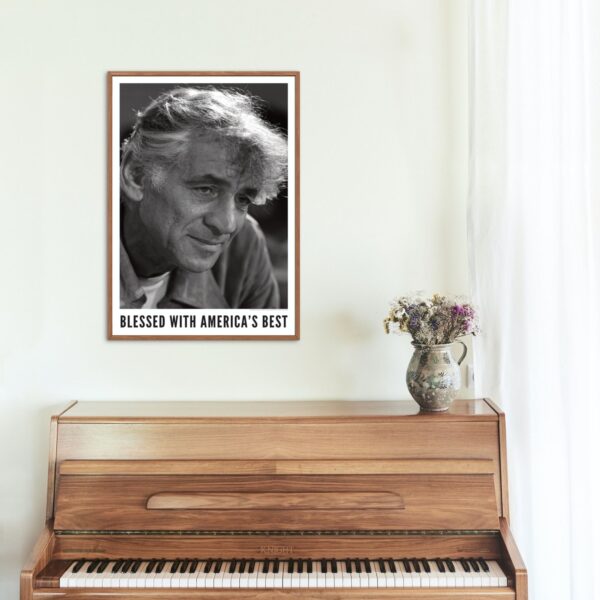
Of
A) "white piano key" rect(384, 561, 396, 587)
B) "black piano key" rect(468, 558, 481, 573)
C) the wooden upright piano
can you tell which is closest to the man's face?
the wooden upright piano

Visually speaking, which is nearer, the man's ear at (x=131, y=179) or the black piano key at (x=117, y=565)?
the black piano key at (x=117, y=565)

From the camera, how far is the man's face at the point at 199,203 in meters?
2.59

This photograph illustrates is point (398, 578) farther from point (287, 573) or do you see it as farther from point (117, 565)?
point (117, 565)

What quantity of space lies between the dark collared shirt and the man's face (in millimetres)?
44

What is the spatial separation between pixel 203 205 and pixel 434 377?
3.34ft

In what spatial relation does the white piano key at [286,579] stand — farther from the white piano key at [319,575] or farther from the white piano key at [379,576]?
the white piano key at [379,576]

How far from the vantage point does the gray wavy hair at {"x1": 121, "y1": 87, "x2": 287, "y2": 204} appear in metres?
2.59

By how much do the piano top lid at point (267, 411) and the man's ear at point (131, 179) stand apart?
0.75 m

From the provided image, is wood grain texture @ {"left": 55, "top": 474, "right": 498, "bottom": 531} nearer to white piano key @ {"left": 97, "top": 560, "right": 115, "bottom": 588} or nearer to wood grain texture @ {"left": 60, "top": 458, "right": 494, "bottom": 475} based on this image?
wood grain texture @ {"left": 60, "top": 458, "right": 494, "bottom": 475}

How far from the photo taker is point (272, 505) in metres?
2.17

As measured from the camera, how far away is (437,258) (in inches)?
102

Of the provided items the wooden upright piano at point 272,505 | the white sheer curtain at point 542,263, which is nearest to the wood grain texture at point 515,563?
the wooden upright piano at point 272,505

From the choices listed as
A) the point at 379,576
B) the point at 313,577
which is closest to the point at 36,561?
the point at 313,577

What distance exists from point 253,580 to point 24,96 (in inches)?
72.1
